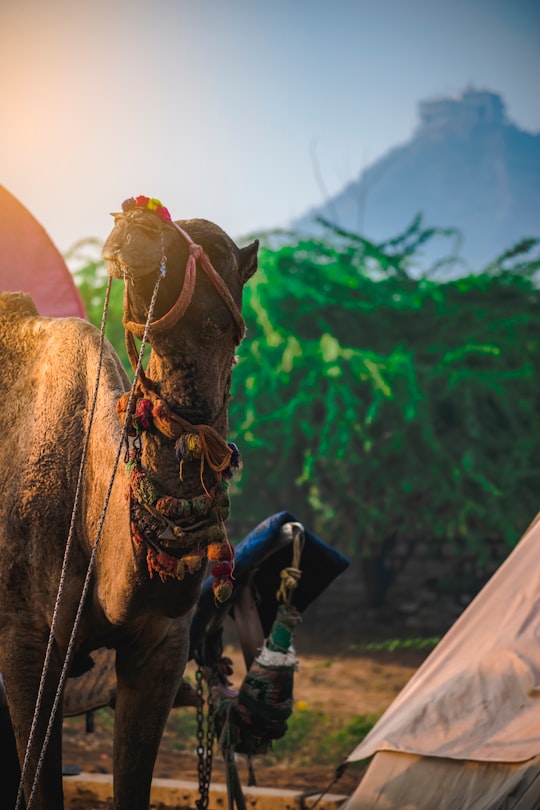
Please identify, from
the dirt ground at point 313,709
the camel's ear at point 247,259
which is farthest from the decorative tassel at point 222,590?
the dirt ground at point 313,709

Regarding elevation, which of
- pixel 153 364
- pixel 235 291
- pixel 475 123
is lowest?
pixel 153 364

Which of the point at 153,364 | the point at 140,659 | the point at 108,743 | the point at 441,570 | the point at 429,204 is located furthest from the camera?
the point at 429,204

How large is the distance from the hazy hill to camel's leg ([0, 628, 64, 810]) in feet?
327

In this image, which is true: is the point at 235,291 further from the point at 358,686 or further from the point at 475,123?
the point at 475,123

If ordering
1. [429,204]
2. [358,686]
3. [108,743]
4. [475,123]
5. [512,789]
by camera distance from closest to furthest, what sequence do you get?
[512,789] → [108,743] → [358,686] → [475,123] → [429,204]

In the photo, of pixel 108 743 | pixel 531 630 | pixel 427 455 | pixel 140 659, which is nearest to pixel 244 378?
pixel 427 455

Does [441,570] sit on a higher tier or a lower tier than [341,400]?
lower

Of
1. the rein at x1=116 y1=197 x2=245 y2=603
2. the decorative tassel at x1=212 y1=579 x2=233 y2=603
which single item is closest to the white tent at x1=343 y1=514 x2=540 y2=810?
the decorative tassel at x1=212 y1=579 x2=233 y2=603

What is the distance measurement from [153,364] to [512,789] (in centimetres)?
258

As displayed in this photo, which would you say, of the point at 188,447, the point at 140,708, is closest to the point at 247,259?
the point at 188,447

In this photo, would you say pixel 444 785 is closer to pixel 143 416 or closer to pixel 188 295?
pixel 143 416

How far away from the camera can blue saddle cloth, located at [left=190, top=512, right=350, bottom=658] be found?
15.4 ft

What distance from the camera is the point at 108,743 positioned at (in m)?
9.69

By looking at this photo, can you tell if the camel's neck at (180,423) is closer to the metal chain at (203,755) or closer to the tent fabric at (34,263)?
the metal chain at (203,755)
